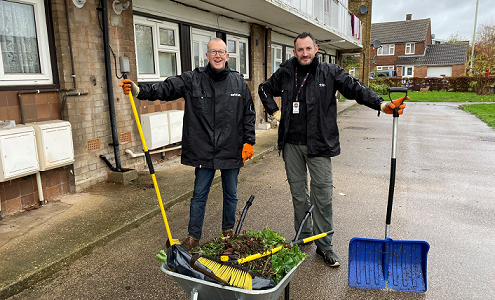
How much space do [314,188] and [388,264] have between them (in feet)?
3.23

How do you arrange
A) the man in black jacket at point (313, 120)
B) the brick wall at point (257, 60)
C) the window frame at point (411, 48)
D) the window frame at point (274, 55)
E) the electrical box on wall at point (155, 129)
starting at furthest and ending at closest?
the window frame at point (411, 48)
the window frame at point (274, 55)
the brick wall at point (257, 60)
the electrical box on wall at point (155, 129)
the man in black jacket at point (313, 120)

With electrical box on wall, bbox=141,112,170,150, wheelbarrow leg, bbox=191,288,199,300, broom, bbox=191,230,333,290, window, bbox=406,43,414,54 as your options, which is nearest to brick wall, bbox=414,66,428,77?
window, bbox=406,43,414,54

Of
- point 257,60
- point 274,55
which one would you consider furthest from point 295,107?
point 274,55

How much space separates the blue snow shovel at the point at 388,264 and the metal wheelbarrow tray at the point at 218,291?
1.18m

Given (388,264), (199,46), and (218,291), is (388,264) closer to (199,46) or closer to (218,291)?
(218,291)

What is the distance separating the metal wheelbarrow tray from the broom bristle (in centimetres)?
6

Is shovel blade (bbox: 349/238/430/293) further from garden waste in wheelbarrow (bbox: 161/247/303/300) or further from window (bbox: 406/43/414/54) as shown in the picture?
window (bbox: 406/43/414/54)

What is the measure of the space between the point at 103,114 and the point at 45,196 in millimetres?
1575

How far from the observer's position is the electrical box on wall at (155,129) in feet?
22.2

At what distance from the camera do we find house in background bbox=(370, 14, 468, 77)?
5047 centimetres

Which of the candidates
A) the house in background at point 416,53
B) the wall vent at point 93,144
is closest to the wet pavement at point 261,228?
the wall vent at point 93,144

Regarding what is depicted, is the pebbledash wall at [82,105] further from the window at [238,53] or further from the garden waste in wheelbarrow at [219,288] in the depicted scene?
the window at [238,53]

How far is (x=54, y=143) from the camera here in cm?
485

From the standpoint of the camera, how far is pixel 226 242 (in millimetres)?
2768
